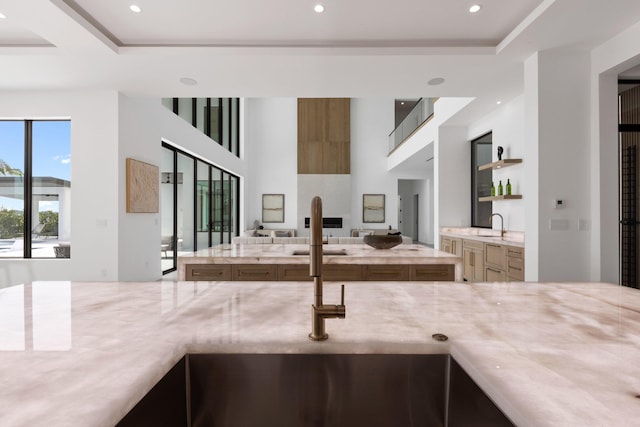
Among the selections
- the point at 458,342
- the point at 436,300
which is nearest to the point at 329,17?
the point at 436,300

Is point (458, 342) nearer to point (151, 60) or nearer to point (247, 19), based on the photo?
point (247, 19)

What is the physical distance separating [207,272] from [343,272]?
1222mm

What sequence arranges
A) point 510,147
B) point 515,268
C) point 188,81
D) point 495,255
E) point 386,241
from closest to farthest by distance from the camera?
point 386,241 < point 515,268 < point 188,81 < point 495,255 < point 510,147

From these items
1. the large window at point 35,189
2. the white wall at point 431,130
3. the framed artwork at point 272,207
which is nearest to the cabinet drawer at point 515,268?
the white wall at point 431,130

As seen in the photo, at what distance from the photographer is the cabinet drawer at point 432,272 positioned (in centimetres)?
299

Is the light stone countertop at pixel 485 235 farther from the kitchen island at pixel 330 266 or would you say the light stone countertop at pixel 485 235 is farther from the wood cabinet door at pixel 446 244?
the kitchen island at pixel 330 266

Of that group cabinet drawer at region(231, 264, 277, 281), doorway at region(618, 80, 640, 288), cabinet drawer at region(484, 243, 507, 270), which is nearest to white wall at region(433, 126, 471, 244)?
cabinet drawer at region(484, 243, 507, 270)

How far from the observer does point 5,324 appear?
961 millimetres

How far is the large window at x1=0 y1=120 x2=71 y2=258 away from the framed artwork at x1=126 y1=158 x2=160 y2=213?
891mm

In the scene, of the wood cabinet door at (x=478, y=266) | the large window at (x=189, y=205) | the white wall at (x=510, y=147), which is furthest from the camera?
the large window at (x=189, y=205)

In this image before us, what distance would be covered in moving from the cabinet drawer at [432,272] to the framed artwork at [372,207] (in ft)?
28.1

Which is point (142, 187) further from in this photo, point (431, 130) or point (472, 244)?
point (431, 130)

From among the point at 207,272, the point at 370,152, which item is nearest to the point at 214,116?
the point at 370,152

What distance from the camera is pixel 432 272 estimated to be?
3010 millimetres
